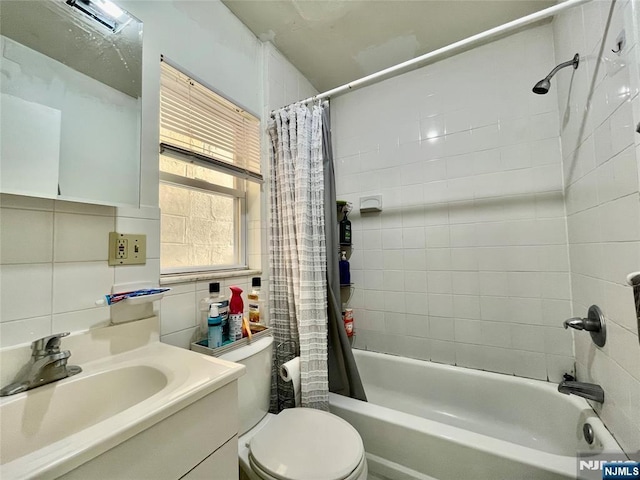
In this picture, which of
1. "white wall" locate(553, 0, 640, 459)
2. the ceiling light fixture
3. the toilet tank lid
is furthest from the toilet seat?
the ceiling light fixture

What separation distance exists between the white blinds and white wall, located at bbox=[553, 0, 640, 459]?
59.7 inches

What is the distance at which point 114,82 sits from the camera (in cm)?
95

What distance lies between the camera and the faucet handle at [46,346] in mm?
678

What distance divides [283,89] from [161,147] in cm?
102

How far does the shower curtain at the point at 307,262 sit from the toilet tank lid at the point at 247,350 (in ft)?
0.64

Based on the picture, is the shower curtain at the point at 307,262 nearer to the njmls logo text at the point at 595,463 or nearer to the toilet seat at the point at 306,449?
the toilet seat at the point at 306,449

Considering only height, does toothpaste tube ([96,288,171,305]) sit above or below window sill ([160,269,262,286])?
below

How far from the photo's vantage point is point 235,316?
115 cm

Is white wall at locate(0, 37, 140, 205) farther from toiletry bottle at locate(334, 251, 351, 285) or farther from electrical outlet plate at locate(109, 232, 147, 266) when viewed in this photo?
toiletry bottle at locate(334, 251, 351, 285)

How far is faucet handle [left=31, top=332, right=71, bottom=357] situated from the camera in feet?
2.22

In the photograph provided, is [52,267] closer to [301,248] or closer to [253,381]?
[253,381]
